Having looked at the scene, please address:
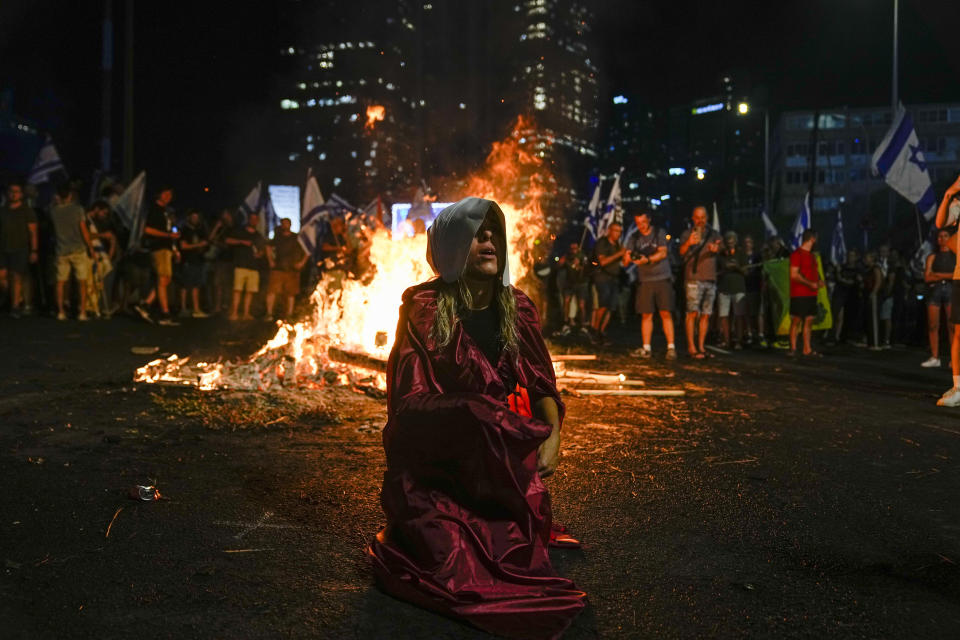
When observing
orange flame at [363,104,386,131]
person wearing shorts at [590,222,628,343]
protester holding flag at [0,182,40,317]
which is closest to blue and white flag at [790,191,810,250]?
person wearing shorts at [590,222,628,343]

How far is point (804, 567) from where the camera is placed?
10.8ft

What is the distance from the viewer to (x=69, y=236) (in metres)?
12.5

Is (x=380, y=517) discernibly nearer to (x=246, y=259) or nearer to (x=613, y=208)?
(x=246, y=259)

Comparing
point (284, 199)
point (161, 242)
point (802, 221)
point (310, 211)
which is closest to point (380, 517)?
point (161, 242)

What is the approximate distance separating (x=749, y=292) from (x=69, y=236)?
41.6ft

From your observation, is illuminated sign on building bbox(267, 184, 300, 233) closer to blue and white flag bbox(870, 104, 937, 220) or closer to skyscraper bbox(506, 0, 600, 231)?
skyscraper bbox(506, 0, 600, 231)

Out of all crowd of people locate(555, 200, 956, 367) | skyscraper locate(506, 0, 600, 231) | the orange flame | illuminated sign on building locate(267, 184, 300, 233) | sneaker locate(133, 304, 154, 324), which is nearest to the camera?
crowd of people locate(555, 200, 956, 367)

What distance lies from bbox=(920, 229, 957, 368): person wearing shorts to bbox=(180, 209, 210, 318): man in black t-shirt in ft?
42.7

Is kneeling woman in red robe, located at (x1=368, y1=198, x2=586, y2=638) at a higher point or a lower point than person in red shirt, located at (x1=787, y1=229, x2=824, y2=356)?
lower

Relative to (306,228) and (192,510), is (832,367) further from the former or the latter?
(306,228)

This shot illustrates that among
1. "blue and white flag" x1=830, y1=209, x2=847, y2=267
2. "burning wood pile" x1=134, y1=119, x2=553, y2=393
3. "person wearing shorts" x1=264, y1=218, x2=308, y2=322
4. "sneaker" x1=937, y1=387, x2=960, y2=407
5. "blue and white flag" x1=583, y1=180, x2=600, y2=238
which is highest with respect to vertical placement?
"blue and white flag" x1=583, y1=180, x2=600, y2=238

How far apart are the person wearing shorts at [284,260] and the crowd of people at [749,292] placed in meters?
6.12

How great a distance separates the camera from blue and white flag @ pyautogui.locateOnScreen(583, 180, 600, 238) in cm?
2100

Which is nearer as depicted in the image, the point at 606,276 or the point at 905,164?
the point at 606,276
